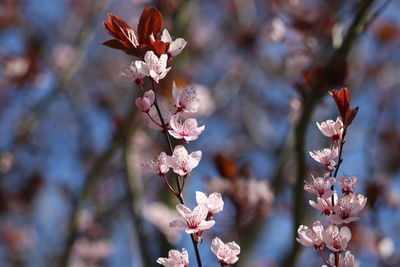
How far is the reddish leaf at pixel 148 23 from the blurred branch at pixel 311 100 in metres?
0.92

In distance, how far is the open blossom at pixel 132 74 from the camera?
1052mm

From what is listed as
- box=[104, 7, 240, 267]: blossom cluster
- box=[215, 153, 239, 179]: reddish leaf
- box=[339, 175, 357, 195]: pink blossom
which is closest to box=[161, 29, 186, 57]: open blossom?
box=[104, 7, 240, 267]: blossom cluster

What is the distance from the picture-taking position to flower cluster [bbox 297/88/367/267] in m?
0.97

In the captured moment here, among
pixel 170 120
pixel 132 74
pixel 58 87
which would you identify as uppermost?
pixel 58 87

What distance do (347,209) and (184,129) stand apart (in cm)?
38

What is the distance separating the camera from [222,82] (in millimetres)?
4164

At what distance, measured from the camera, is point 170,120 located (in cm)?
102

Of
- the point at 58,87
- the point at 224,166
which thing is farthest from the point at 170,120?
the point at 58,87

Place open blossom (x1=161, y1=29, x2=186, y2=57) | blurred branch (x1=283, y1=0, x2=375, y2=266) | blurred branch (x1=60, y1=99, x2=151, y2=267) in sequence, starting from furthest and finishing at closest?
blurred branch (x1=60, y1=99, x2=151, y2=267), blurred branch (x1=283, y1=0, x2=375, y2=266), open blossom (x1=161, y1=29, x2=186, y2=57)

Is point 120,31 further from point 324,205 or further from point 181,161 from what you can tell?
point 324,205

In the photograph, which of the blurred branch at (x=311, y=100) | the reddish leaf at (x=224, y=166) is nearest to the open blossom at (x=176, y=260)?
the blurred branch at (x=311, y=100)

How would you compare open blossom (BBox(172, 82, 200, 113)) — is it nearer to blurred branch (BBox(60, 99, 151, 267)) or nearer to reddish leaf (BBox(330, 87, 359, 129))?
reddish leaf (BBox(330, 87, 359, 129))

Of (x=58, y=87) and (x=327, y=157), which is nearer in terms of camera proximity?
(x=327, y=157)

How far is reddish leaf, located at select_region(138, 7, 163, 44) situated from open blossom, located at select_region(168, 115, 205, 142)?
19cm
